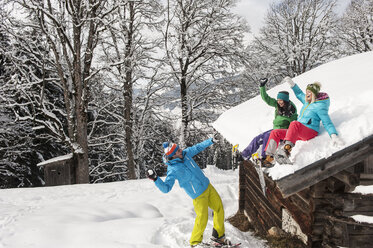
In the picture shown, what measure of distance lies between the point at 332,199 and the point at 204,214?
5.80ft

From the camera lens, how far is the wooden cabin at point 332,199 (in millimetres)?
2604

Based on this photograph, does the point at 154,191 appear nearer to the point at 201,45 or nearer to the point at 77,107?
the point at 77,107

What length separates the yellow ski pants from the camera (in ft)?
12.7

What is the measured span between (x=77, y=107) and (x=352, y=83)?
8544 mm

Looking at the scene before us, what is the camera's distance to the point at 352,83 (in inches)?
169

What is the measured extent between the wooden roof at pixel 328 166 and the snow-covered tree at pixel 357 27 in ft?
49.0

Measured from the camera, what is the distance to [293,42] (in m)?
15.1

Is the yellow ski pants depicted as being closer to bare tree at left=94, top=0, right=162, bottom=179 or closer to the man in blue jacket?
the man in blue jacket

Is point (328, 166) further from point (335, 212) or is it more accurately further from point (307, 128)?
point (335, 212)

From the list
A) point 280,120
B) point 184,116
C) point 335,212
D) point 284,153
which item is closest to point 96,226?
point 284,153

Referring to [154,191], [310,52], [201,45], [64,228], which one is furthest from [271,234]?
[310,52]

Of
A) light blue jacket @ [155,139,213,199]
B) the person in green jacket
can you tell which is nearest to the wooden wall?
the person in green jacket

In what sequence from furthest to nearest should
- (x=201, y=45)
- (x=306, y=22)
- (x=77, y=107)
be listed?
1. (x=306, y=22)
2. (x=201, y=45)
3. (x=77, y=107)

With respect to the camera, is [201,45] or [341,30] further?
[341,30]
